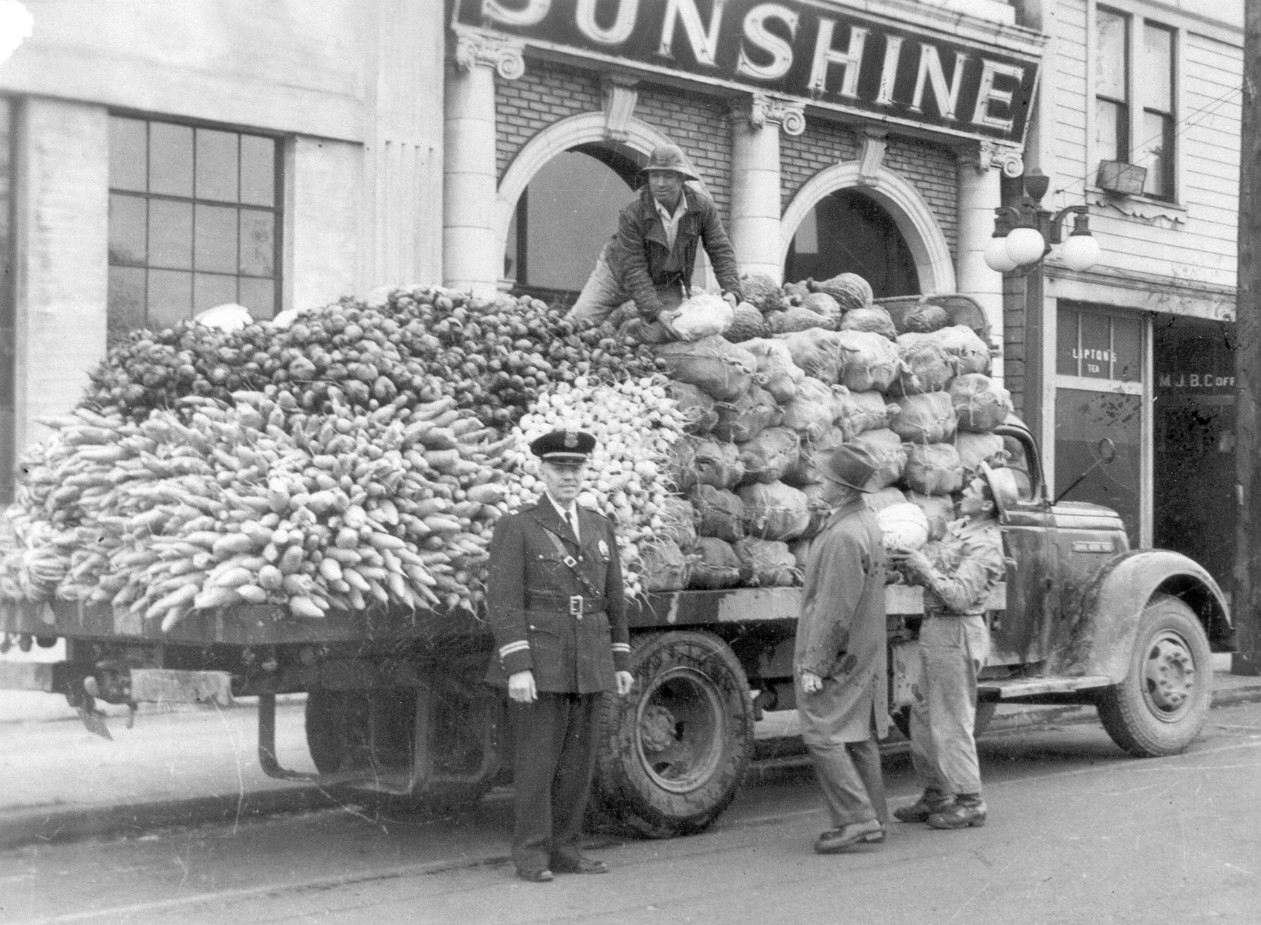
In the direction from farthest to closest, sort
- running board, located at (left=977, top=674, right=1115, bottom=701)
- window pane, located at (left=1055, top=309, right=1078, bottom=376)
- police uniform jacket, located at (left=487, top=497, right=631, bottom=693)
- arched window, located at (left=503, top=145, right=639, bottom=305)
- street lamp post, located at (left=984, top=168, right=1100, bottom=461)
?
window pane, located at (left=1055, top=309, right=1078, bottom=376) → arched window, located at (left=503, top=145, right=639, bottom=305) → street lamp post, located at (left=984, top=168, right=1100, bottom=461) → running board, located at (left=977, top=674, right=1115, bottom=701) → police uniform jacket, located at (left=487, top=497, right=631, bottom=693)

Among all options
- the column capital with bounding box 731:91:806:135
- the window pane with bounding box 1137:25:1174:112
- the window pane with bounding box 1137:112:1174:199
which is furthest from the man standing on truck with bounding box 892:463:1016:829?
the window pane with bounding box 1137:25:1174:112

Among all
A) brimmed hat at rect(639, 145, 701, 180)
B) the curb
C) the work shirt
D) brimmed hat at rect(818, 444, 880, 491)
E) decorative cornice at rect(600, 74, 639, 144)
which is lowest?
the curb

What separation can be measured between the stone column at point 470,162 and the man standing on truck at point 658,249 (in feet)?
17.6

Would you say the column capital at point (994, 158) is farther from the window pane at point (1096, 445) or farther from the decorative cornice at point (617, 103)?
the decorative cornice at point (617, 103)

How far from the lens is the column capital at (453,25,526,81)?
568 inches

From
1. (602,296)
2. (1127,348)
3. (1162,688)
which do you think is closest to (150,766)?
(602,296)

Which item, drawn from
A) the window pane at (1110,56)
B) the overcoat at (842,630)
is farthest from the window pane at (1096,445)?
the overcoat at (842,630)

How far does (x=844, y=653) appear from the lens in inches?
300

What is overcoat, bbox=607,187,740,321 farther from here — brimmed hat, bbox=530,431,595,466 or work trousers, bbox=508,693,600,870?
work trousers, bbox=508,693,600,870

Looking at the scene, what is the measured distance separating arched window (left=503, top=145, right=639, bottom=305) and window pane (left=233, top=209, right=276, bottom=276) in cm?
240

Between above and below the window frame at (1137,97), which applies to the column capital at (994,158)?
below

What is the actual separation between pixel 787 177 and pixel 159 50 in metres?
6.96

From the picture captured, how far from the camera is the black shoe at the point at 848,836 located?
7.51 m

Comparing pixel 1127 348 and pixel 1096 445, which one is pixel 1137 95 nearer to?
pixel 1127 348
